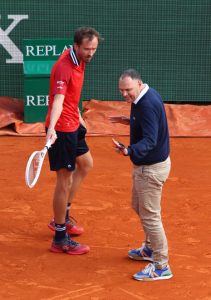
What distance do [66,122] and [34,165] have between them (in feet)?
2.14

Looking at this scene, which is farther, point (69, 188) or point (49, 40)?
point (49, 40)

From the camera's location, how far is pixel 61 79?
585 cm

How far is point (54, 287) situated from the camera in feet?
18.1

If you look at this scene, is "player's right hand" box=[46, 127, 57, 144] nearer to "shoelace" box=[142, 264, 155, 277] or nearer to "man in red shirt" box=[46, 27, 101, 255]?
"man in red shirt" box=[46, 27, 101, 255]

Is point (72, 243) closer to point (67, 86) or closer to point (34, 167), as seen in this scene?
point (34, 167)

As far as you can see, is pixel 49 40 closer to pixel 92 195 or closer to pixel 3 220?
pixel 92 195

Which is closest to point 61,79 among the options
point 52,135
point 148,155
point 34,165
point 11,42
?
point 52,135

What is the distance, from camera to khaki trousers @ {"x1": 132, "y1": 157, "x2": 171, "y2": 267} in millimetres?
5414

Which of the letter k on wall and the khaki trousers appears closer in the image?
the khaki trousers

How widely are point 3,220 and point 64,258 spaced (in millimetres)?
1198

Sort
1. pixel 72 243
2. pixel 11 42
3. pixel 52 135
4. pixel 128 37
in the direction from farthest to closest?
pixel 128 37
pixel 11 42
pixel 72 243
pixel 52 135

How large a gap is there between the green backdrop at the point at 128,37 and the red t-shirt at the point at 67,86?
6.25 m

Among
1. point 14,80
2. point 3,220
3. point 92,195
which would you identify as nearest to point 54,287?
point 3,220

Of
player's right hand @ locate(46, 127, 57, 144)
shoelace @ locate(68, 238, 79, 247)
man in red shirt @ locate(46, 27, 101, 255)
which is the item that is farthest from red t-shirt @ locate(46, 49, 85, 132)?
shoelace @ locate(68, 238, 79, 247)
